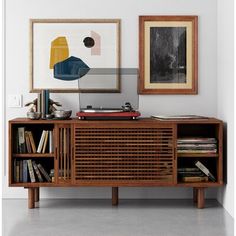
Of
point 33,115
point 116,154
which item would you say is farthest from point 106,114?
point 33,115

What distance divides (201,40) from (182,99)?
49cm

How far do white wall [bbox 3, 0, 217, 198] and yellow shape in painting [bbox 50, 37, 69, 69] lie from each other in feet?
0.63

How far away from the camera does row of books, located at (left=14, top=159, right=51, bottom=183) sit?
14.0 feet

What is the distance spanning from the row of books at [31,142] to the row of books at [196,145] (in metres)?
0.95

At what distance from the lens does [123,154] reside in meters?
4.19

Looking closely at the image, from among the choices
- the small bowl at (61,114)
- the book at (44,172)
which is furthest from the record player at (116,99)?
the book at (44,172)

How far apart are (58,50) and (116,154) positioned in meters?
1.01

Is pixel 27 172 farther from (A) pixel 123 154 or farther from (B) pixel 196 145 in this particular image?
(B) pixel 196 145

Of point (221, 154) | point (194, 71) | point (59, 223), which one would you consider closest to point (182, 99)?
point (194, 71)

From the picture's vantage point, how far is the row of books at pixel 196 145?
4.25m

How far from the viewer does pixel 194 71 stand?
4582 mm

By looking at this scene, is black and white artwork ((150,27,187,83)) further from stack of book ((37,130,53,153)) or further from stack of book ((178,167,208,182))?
stack of book ((37,130,53,153))

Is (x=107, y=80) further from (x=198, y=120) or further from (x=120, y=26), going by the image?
(x=198, y=120)

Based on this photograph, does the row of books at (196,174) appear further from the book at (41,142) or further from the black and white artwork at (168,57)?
the book at (41,142)
